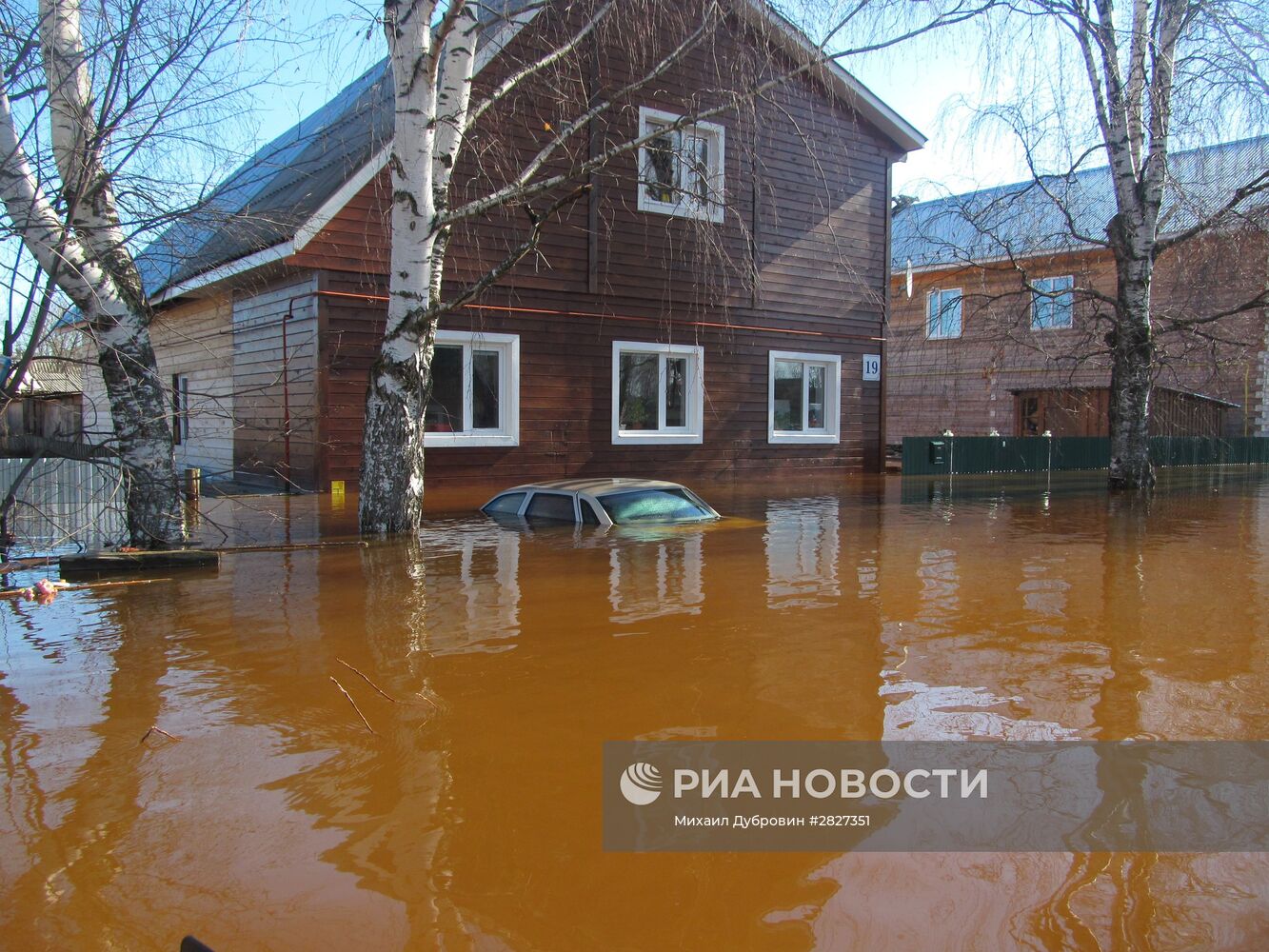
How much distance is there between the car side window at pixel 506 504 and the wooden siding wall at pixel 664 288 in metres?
2.75

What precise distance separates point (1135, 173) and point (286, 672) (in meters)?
16.6

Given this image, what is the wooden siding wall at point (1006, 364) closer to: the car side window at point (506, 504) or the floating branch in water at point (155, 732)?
the car side window at point (506, 504)

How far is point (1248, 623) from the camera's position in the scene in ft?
20.9

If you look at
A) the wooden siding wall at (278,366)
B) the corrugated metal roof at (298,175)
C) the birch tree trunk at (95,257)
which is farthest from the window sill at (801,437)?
the birch tree trunk at (95,257)

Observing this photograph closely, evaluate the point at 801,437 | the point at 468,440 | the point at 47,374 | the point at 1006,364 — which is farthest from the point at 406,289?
the point at 1006,364

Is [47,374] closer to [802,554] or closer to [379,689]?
[379,689]

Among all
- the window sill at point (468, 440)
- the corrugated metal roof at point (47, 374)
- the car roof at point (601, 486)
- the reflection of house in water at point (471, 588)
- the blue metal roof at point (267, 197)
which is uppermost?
the blue metal roof at point (267, 197)

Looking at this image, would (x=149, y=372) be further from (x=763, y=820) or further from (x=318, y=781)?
(x=763, y=820)

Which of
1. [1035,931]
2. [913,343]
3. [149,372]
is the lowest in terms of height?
[1035,931]

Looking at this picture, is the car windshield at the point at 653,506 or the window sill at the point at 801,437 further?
the window sill at the point at 801,437

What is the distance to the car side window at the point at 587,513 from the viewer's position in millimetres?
10273

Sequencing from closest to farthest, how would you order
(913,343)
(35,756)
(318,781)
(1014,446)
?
(318,781) < (35,756) < (1014,446) < (913,343)

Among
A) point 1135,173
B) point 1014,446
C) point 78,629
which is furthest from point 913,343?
point 78,629

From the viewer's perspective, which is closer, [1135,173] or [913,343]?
[1135,173]
